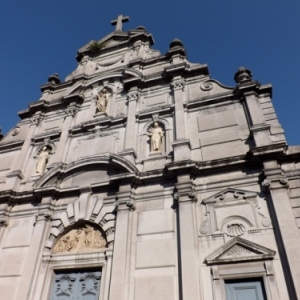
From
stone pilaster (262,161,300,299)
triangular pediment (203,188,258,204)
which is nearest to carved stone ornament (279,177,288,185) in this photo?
stone pilaster (262,161,300,299)

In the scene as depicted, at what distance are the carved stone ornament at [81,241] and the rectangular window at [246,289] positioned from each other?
3.62 m

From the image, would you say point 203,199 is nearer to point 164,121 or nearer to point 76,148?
point 164,121

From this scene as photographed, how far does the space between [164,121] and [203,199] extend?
11.8 feet

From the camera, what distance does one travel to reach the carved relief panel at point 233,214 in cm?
715

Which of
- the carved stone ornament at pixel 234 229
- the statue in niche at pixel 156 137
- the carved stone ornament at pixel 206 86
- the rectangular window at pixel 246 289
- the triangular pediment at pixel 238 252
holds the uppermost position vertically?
the carved stone ornament at pixel 206 86

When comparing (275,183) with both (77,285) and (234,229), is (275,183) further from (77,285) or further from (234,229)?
(77,285)

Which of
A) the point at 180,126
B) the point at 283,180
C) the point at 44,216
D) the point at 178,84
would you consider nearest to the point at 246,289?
the point at 283,180

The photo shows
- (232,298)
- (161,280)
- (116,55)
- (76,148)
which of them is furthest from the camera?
(116,55)

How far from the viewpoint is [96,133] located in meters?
11.3

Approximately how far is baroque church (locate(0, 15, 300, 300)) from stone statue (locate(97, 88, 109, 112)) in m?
0.06

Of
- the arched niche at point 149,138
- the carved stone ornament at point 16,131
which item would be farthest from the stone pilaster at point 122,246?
the carved stone ornament at point 16,131

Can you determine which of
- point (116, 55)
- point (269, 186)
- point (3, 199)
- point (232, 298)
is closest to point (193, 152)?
point (269, 186)

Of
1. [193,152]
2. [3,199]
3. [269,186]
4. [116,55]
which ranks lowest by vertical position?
[269,186]

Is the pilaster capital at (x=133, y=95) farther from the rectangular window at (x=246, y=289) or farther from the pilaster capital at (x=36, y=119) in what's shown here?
the rectangular window at (x=246, y=289)
